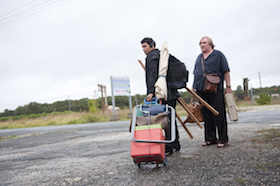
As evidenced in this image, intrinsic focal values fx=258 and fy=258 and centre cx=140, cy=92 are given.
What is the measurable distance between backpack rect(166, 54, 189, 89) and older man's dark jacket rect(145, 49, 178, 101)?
0.14 meters

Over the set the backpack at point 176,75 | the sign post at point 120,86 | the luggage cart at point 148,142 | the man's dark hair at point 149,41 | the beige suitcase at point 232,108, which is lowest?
the luggage cart at point 148,142

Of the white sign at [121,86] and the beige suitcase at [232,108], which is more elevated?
the white sign at [121,86]

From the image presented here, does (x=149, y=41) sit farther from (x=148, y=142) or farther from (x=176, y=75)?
(x=148, y=142)

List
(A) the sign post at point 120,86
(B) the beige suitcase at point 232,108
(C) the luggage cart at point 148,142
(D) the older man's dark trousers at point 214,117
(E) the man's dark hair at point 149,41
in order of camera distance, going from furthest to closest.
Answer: (A) the sign post at point 120,86
(B) the beige suitcase at point 232,108
(D) the older man's dark trousers at point 214,117
(E) the man's dark hair at point 149,41
(C) the luggage cart at point 148,142

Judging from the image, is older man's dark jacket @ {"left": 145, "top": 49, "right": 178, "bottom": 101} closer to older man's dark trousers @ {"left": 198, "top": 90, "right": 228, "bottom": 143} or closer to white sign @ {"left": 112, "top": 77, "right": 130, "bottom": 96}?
older man's dark trousers @ {"left": 198, "top": 90, "right": 228, "bottom": 143}

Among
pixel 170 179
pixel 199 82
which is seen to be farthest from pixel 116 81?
pixel 170 179

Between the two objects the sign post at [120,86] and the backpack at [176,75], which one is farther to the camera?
the sign post at [120,86]

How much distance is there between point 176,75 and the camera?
3.82 m

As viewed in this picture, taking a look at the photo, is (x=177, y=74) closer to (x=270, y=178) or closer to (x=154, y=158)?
(x=154, y=158)

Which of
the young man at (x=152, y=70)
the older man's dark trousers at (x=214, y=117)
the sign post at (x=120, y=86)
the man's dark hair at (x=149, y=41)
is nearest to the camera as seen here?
the young man at (x=152, y=70)

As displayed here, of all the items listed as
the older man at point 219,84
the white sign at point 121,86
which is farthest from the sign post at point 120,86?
the older man at point 219,84

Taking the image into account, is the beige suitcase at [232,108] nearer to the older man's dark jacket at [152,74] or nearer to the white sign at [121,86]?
the older man's dark jacket at [152,74]

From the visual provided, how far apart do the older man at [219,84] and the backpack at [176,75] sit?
2.68 ft

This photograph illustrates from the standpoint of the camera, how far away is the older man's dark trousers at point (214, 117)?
439cm
